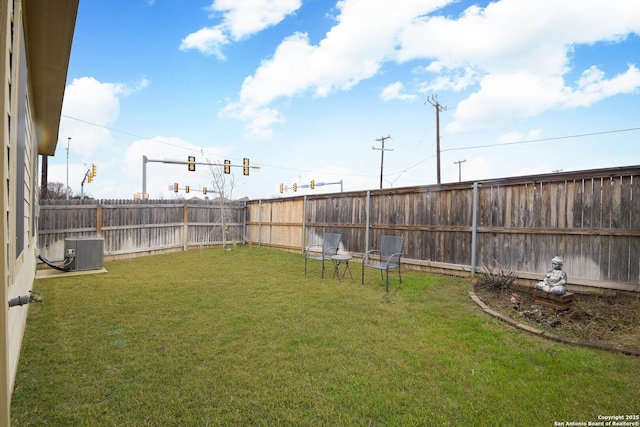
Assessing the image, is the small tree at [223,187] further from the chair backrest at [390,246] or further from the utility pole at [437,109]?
the utility pole at [437,109]

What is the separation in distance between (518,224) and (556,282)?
176 cm

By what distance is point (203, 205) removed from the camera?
439 inches

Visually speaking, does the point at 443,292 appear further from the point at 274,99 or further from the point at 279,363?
the point at 274,99

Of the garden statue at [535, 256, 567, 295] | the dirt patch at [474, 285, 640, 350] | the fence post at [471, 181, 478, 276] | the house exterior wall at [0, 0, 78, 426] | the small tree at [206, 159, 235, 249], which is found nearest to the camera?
the house exterior wall at [0, 0, 78, 426]

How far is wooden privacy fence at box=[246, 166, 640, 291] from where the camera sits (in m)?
4.32

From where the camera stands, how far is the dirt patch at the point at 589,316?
3.05 metres

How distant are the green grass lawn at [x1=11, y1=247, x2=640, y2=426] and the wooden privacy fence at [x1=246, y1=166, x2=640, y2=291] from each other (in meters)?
1.83

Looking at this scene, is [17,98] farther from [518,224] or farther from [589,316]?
[518,224]

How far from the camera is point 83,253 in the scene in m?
6.54

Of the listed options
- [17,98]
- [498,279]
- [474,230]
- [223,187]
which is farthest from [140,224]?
[498,279]

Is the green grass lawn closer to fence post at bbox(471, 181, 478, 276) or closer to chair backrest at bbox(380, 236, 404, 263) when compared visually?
chair backrest at bbox(380, 236, 404, 263)

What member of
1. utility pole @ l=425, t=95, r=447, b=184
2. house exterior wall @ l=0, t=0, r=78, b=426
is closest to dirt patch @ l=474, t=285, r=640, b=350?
house exterior wall @ l=0, t=0, r=78, b=426

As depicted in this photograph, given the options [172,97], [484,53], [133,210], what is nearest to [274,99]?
[172,97]

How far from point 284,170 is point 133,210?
2518cm
